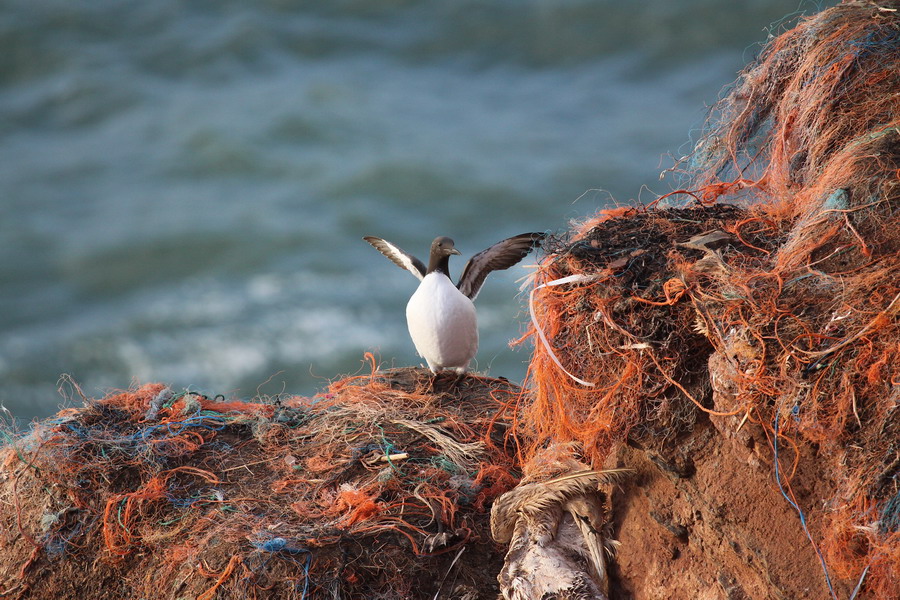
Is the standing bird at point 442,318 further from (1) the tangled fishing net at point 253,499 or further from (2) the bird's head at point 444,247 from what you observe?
(1) the tangled fishing net at point 253,499

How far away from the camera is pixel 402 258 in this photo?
7488 millimetres

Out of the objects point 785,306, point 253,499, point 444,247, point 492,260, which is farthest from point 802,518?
point 492,260

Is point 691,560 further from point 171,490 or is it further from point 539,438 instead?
point 171,490

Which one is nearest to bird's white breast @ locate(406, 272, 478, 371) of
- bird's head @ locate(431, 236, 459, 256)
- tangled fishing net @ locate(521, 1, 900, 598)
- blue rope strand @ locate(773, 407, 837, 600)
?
bird's head @ locate(431, 236, 459, 256)

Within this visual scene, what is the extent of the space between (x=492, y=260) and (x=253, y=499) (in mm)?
2914

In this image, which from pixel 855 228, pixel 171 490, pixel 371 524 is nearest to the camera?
pixel 855 228

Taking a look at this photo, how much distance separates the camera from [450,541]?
4.81 meters

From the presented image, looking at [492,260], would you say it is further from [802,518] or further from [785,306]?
[802,518]

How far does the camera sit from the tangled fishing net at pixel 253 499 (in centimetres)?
464

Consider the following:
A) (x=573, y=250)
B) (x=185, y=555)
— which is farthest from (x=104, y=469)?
(x=573, y=250)

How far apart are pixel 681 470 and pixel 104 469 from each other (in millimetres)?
3498

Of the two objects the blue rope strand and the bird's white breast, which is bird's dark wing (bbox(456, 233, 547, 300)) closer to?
the bird's white breast

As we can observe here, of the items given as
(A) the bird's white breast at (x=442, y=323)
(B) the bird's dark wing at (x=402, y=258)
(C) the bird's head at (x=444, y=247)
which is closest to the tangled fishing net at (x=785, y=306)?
(A) the bird's white breast at (x=442, y=323)

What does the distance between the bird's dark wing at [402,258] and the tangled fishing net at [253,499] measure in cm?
151
